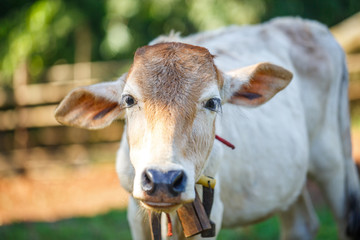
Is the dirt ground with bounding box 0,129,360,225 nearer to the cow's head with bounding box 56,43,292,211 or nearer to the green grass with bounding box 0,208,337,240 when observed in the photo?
the green grass with bounding box 0,208,337,240

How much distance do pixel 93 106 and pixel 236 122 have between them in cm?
119

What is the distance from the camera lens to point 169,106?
251cm

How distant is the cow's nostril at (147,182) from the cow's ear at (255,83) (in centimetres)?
98


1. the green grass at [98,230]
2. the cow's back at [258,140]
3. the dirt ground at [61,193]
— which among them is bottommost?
the dirt ground at [61,193]

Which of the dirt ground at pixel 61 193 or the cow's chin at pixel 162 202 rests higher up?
the cow's chin at pixel 162 202

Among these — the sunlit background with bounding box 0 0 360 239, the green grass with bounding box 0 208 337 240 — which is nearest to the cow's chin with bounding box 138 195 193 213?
the green grass with bounding box 0 208 337 240

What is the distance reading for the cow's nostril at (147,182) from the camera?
7.30ft

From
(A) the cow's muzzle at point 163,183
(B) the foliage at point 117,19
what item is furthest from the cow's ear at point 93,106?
(B) the foliage at point 117,19

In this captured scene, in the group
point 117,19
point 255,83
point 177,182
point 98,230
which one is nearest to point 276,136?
point 255,83

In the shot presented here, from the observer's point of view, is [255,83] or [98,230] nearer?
[255,83]

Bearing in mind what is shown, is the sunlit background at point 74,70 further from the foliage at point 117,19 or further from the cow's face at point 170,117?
the cow's face at point 170,117

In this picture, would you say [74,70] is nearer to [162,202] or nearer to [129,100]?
[129,100]

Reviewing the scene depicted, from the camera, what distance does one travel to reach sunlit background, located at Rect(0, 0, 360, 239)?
8.11m

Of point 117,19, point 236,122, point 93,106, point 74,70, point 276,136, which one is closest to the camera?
point 93,106
